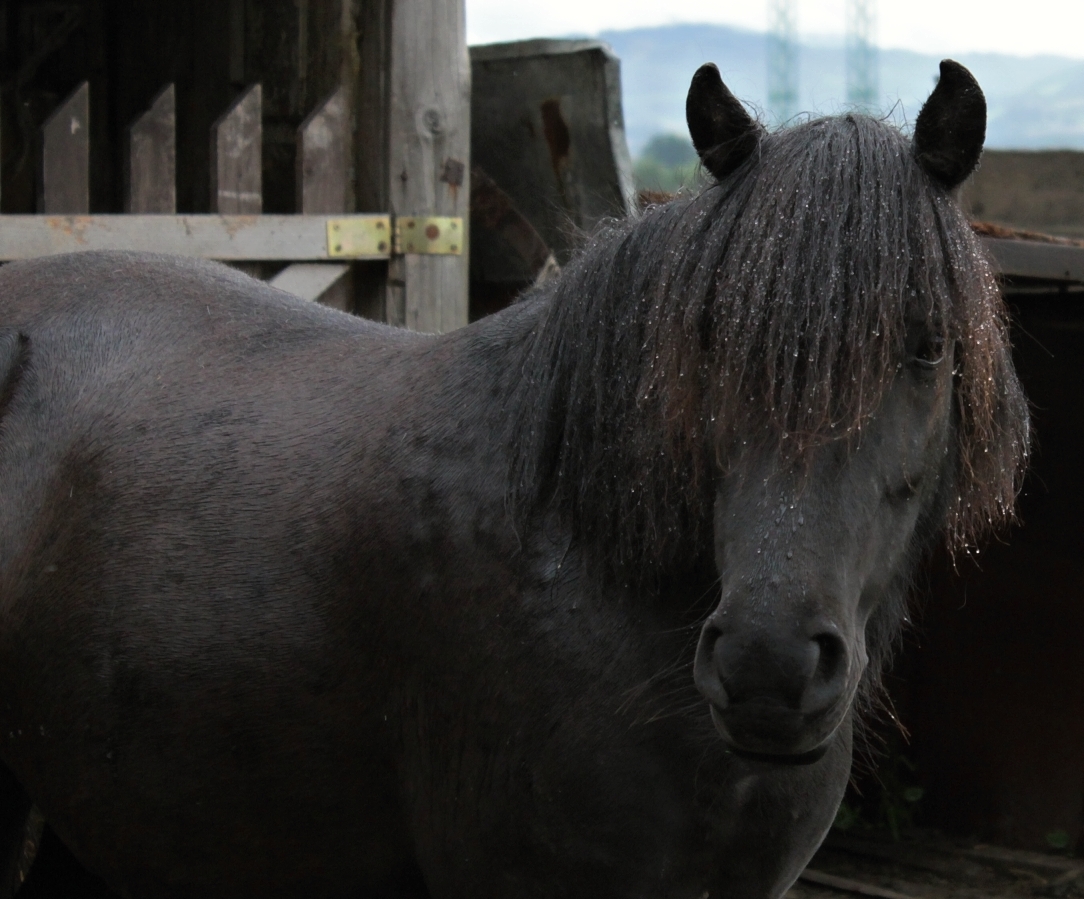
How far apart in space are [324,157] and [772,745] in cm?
295

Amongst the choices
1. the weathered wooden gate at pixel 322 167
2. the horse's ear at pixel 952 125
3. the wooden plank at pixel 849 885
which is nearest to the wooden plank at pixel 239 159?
the weathered wooden gate at pixel 322 167

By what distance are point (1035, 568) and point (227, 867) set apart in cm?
347

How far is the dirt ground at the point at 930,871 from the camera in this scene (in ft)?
14.3

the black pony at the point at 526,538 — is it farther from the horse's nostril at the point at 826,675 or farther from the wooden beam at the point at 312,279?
the wooden beam at the point at 312,279

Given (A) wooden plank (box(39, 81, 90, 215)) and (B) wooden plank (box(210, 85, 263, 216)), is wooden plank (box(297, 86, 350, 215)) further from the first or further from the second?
(A) wooden plank (box(39, 81, 90, 215))

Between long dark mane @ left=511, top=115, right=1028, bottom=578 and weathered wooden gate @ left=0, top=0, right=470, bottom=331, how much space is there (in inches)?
81.9

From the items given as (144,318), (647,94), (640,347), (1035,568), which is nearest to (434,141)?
(144,318)

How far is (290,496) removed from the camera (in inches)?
87.2

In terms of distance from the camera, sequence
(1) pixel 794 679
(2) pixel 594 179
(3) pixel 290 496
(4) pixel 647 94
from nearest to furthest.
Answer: (1) pixel 794 679 → (3) pixel 290 496 → (2) pixel 594 179 → (4) pixel 647 94

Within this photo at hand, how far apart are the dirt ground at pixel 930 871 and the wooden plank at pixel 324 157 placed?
2.84 meters

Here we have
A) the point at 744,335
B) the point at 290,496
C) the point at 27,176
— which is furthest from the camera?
the point at 27,176

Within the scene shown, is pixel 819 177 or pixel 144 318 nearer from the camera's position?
pixel 819 177

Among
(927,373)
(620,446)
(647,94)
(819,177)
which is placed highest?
(647,94)

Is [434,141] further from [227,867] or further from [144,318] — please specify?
[227,867]
